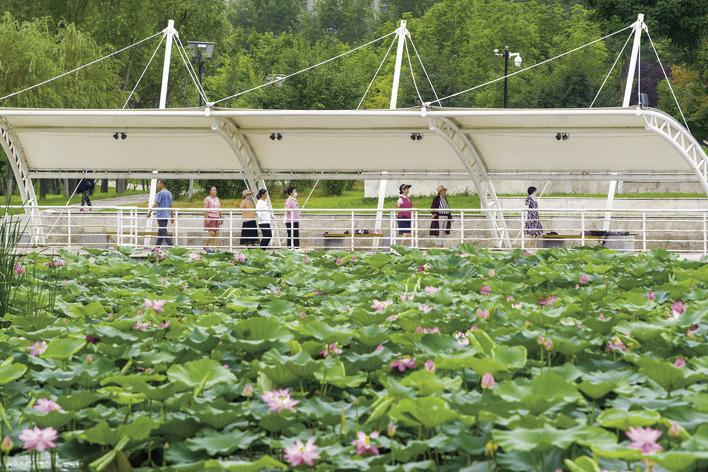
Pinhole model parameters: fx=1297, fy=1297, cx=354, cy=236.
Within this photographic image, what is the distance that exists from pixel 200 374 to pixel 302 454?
1.16m

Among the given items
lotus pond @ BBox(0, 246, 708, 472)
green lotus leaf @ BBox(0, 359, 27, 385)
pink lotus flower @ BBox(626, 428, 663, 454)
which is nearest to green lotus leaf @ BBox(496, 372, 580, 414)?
lotus pond @ BBox(0, 246, 708, 472)

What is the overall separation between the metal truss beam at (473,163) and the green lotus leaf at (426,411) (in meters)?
17.3

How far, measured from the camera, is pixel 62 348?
5996mm

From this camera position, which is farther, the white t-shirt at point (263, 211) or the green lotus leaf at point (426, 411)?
the white t-shirt at point (263, 211)

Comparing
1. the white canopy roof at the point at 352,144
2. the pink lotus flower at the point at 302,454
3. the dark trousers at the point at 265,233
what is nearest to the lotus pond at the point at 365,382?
the pink lotus flower at the point at 302,454

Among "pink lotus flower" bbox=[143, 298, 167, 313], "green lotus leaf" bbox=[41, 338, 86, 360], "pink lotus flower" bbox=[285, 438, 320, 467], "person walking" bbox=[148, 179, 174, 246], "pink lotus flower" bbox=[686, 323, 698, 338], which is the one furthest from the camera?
"person walking" bbox=[148, 179, 174, 246]

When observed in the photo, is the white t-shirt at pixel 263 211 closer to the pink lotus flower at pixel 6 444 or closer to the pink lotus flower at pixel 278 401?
the pink lotus flower at pixel 278 401

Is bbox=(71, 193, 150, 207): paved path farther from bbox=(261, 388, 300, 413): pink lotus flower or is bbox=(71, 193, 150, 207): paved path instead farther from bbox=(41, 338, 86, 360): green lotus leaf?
bbox=(261, 388, 300, 413): pink lotus flower

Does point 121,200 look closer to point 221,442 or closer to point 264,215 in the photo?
point 264,215

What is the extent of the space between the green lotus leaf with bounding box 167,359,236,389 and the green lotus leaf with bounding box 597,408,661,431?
1590 mm

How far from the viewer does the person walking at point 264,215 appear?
22.3 meters

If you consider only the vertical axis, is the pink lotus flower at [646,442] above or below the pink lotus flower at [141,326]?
below

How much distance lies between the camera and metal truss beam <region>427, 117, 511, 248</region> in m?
22.0

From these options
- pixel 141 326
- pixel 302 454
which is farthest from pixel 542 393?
pixel 141 326
